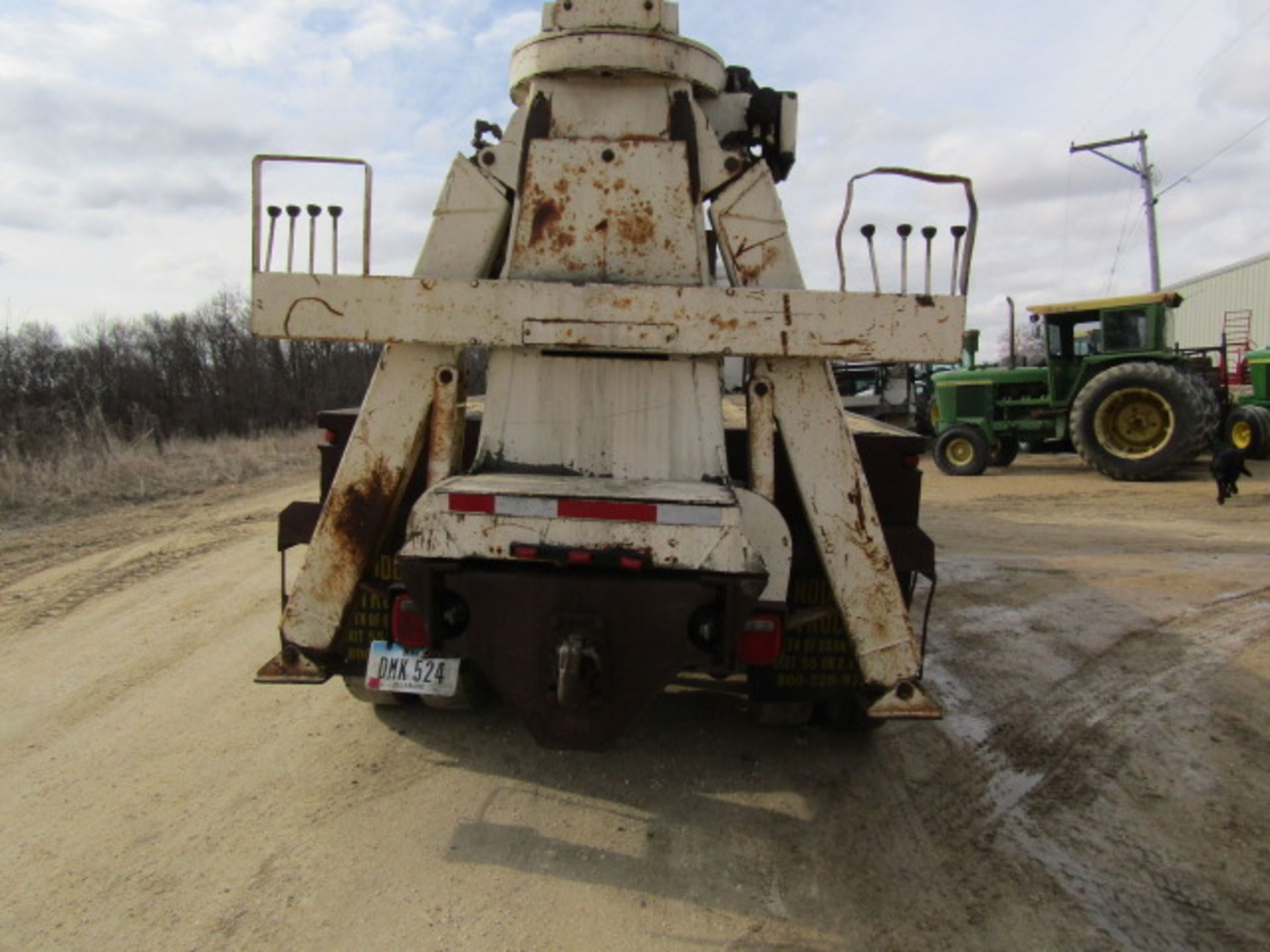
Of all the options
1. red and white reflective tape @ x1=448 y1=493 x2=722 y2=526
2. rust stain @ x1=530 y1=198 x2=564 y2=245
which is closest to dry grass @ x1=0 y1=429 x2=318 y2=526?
rust stain @ x1=530 y1=198 x2=564 y2=245

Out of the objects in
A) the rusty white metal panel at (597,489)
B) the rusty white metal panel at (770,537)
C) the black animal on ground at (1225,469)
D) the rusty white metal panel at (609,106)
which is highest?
the rusty white metal panel at (609,106)

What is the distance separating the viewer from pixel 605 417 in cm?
353

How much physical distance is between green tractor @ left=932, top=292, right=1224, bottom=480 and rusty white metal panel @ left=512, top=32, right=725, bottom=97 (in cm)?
1243

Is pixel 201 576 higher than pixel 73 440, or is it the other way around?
pixel 73 440

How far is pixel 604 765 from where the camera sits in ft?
13.1

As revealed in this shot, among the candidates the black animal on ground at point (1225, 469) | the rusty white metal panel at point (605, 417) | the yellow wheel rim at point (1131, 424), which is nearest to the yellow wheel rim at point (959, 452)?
the yellow wheel rim at point (1131, 424)

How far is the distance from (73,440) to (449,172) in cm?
1322

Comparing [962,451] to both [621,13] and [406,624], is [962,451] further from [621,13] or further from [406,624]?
[406,624]

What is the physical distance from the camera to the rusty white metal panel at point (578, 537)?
2.93 metres

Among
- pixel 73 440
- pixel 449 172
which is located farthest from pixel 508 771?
pixel 73 440

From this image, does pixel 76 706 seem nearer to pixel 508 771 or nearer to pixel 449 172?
pixel 508 771

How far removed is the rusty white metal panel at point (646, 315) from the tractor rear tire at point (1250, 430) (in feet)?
48.8

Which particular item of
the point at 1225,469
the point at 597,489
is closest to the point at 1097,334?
the point at 1225,469

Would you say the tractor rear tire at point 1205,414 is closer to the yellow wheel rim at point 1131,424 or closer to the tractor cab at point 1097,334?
the yellow wheel rim at point 1131,424
